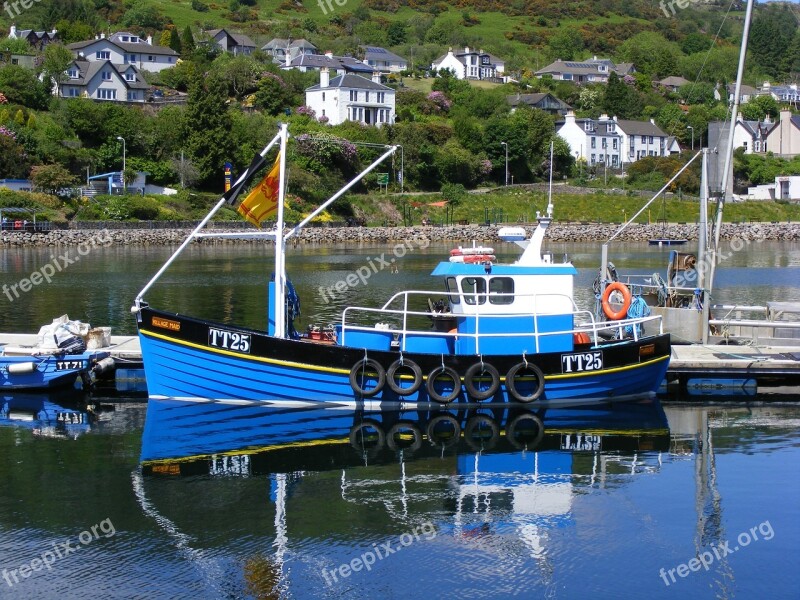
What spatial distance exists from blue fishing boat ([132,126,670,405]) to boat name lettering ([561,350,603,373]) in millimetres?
23

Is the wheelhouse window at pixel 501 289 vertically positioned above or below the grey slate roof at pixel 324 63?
below

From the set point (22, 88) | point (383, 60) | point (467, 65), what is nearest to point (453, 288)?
point (22, 88)

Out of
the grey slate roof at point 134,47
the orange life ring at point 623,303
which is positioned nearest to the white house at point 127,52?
the grey slate roof at point 134,47

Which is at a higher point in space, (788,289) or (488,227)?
(488,227)

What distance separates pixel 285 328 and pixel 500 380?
503 centimetres

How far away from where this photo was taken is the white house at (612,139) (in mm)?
125500

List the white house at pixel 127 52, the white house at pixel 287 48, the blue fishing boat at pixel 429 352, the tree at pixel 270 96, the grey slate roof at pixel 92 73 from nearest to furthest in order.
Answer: the blue fishing boat at pixel 429 352, the grey slate roof at pixel 92 73, the tree at pixel 270 96, the white house at pixel 127 52, the white house at pixel 287 48

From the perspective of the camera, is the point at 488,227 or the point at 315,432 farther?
the point at 488,227

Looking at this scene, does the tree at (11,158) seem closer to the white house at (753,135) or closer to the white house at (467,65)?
the white house at (467,65)

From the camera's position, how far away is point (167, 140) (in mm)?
94688

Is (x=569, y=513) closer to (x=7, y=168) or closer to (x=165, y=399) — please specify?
(x=165, y=399)

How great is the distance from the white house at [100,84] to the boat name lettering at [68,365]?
84737 mm

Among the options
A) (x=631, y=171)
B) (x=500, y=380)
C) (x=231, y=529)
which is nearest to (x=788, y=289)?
(x=500, y=380)

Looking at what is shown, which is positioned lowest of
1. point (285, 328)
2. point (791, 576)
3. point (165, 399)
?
point (791, 576)
